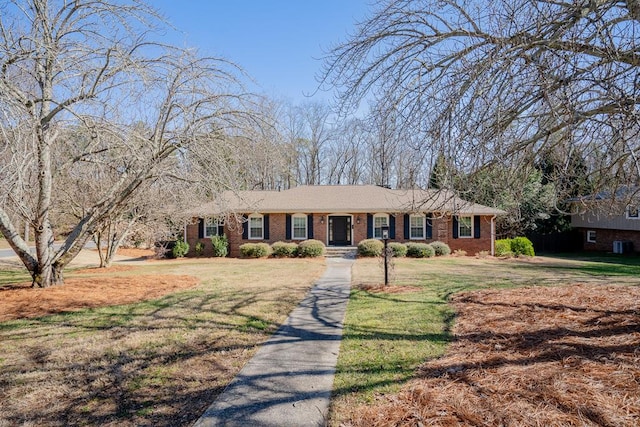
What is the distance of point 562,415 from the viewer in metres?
2.74

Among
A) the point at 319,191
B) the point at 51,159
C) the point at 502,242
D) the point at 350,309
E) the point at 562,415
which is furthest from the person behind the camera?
the point at 319,191

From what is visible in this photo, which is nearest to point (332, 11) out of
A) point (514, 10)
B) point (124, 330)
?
point (514, 10)

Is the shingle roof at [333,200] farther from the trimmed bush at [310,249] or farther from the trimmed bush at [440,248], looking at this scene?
the trimmed bush at [310,249]

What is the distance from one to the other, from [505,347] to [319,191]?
1837cm

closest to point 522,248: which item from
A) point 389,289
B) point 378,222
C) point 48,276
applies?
point 378,222

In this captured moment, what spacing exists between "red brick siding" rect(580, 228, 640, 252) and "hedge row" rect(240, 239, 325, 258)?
1851 centimetres

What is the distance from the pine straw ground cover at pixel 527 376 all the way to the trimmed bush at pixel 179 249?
16.5 metres

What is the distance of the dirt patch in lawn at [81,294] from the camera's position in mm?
7113

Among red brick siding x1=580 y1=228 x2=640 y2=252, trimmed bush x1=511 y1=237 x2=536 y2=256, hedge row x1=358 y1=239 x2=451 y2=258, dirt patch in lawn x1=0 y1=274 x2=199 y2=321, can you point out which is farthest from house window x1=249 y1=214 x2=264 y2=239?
red brick siding x1=580 y1=228 x2=640 y2=252

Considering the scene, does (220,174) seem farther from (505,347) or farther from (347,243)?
(347,243)

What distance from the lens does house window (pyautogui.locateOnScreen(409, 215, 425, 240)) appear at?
19.7 metres

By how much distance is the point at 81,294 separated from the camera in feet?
27.3

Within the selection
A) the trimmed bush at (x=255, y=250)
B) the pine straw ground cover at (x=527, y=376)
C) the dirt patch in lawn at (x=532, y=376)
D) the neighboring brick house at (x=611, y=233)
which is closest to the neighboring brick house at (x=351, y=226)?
the trimmed bush at (x=255, y=250)

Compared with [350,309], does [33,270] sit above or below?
above
